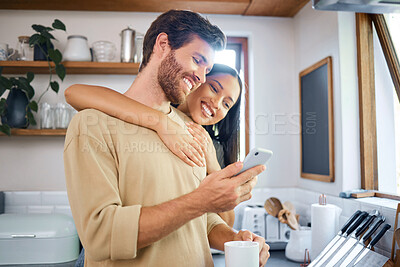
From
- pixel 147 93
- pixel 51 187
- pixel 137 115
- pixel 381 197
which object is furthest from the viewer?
pixel 51 187

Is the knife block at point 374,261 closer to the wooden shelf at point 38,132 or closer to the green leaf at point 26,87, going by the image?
the wooden shelf at point 38,132

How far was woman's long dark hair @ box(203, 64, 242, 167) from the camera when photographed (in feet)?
5.16

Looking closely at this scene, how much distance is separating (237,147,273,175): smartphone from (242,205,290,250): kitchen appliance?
1.55 m

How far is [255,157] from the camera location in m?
0.81

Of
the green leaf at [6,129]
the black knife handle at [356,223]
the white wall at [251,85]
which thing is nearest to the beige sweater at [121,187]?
the black knife handle at [356,223]

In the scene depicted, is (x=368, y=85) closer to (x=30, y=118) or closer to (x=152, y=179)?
(x=152, y=179)

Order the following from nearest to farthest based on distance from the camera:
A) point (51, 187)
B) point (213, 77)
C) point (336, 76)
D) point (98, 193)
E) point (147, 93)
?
point (98, 193) → point (147, 93) → point (213, 77) → point (336, 76) → point (51, 187)

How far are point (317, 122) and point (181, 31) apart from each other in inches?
64.3

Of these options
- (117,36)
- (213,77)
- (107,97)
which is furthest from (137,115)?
(117,36)

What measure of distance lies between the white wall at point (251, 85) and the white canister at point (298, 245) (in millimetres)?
737

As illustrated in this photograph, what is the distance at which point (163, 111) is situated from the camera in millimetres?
1072

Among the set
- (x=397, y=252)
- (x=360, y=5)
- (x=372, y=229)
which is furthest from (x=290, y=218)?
(x=360, y=5)

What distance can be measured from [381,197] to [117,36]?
199 centimetres

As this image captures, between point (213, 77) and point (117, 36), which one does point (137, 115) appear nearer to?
point (213, 77)
